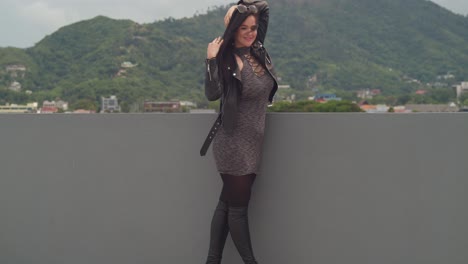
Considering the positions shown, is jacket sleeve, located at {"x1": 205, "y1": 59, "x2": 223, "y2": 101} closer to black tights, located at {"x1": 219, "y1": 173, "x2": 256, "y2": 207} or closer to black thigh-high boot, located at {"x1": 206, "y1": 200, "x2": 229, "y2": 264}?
black tights, located at {"x1": 219, "y1": 173, "x2": 256, "y2": 207}

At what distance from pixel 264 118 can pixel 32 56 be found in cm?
6101

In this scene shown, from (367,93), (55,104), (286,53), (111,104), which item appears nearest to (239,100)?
(55,104)

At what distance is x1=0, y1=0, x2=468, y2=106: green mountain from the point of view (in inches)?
2110

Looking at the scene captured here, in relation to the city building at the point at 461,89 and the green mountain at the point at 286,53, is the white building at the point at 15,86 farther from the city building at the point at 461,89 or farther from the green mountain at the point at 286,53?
the city building at the point at 461,89

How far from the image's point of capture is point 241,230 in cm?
192

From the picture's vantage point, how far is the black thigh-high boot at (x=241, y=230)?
1918 millimetres

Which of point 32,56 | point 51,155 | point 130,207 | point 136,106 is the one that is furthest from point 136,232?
point 32,56

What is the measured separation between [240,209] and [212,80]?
1.61 feet

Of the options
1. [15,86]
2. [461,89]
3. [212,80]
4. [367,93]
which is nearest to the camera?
[212,80]

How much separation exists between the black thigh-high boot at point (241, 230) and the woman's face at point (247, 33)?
612 millimetres

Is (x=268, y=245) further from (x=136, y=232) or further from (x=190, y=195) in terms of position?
(x=136, y=232)

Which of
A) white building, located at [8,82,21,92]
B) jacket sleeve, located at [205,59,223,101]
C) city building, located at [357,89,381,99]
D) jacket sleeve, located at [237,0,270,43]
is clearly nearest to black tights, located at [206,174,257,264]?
jacket sleeve, located at [205,59,223,101]

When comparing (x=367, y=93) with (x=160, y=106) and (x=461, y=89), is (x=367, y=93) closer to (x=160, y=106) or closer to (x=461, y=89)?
(x=461, y=89)

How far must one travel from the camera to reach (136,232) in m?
2.33
